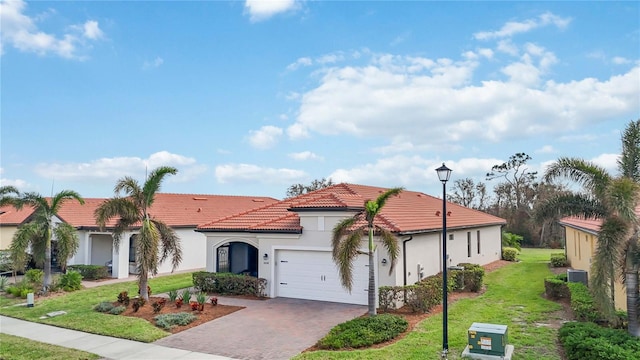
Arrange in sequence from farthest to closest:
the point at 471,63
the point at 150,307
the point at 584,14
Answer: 1. the point at 471,63
2. the point at 150,307
3. the point at 584,14

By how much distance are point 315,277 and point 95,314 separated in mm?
7848

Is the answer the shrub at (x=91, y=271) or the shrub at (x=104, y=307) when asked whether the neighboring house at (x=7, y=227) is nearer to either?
the shrub at (x=91, y=271)

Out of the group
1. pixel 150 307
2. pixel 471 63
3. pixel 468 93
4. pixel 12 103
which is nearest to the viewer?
pixel 150 307

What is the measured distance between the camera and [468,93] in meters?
17.3

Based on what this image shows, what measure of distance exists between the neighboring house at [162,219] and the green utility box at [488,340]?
61.1 feet

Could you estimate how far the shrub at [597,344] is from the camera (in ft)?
28.1

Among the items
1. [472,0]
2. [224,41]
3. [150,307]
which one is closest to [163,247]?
[150,307]

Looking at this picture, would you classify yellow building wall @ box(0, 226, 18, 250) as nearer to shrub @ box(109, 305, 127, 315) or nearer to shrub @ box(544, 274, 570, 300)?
shrub @ box(109, 305, 127, 315)

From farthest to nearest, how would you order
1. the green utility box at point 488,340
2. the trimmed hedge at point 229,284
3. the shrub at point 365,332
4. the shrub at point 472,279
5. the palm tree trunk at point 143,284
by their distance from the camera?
the shrub at point 472,279
the trimmed hedge at point 229,284
the palm tree trunk at point 143,284
the shrub at point 365,332
the green utility box at point 488,340

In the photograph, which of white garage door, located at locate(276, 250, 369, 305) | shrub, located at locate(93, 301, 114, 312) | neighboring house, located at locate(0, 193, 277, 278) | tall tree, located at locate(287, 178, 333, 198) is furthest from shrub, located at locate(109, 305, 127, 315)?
tall tree, located at locate(287, 178, 333, 198)

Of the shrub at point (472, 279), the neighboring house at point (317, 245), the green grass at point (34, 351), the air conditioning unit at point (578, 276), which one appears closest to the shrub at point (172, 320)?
the green grass at point (34, 351)

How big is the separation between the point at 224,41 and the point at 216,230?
26.9 feet

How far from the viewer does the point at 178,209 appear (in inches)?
1153

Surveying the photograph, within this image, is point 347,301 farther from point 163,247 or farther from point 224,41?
point 224,41
